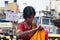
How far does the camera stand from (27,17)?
7.24ft

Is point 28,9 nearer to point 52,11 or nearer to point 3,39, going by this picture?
point 3,39

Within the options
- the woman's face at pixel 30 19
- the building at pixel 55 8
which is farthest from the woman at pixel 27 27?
the building at pixel 55 8

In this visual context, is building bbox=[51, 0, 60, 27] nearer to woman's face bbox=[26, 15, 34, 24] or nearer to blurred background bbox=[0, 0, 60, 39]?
blurred background bbox=[0, 0, 60, 39]

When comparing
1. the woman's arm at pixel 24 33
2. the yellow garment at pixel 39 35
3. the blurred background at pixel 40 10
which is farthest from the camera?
the blurred background at pixel 40 10

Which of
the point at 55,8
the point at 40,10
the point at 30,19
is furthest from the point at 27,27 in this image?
the point at 40,10

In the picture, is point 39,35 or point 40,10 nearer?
point 39,35

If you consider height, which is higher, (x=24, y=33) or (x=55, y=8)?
(x=24, y=33)

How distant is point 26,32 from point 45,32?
221mm

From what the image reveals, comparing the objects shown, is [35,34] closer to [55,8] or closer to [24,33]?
[24,33]

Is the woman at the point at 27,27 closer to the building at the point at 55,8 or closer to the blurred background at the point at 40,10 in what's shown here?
the blurred background at the point at 40,10

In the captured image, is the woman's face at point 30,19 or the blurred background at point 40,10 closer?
the woman's face at point 30,19

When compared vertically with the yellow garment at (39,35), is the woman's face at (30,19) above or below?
above

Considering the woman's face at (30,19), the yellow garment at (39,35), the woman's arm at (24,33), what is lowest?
the yellow garment at (39,35)

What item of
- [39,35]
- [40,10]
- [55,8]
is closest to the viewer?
[39,35]
